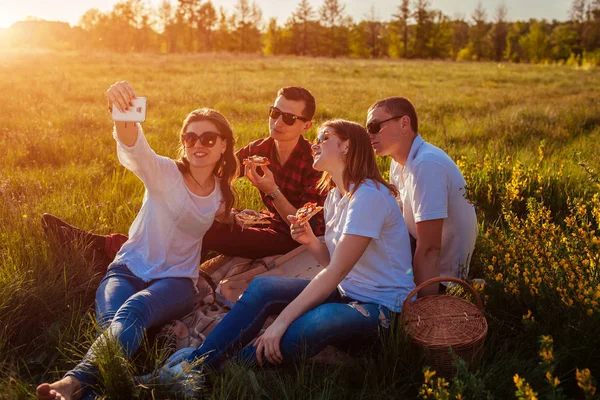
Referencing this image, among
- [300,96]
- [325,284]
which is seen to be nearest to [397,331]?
[325,284]

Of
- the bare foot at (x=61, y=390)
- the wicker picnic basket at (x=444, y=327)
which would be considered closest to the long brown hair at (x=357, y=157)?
the wicker picnic basket at (x=444, y=327)

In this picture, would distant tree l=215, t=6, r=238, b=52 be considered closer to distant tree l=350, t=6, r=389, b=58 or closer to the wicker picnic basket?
distant tree l=350, t=6, r=389, b=58

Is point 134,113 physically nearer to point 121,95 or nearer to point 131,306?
point 121,95

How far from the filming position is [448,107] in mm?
15039

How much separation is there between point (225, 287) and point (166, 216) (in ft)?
2.85

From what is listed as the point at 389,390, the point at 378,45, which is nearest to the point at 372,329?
the point at 389,390

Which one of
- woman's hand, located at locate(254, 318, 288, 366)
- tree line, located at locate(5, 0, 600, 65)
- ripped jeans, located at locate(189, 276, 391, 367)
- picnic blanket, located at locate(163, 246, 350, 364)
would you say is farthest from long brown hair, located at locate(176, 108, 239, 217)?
tree line, located at locate(5, 0, 600, 65)

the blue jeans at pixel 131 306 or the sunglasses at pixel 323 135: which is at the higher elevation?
the sunglasses at pixel 323 135

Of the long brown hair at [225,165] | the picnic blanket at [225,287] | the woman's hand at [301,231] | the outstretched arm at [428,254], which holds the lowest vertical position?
the picnic blanket at [225,287]

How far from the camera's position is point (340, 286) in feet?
12.0

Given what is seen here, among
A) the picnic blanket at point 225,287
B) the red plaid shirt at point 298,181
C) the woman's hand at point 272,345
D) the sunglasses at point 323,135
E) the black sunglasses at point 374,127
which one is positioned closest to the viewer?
the woman's hand at point 272,345

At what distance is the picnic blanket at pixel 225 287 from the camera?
385 centimetres

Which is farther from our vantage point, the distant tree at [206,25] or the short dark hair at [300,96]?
the distant tree at [206,25]

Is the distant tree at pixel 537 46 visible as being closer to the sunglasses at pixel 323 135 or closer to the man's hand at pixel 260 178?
the man's hand at pixel 260 178
